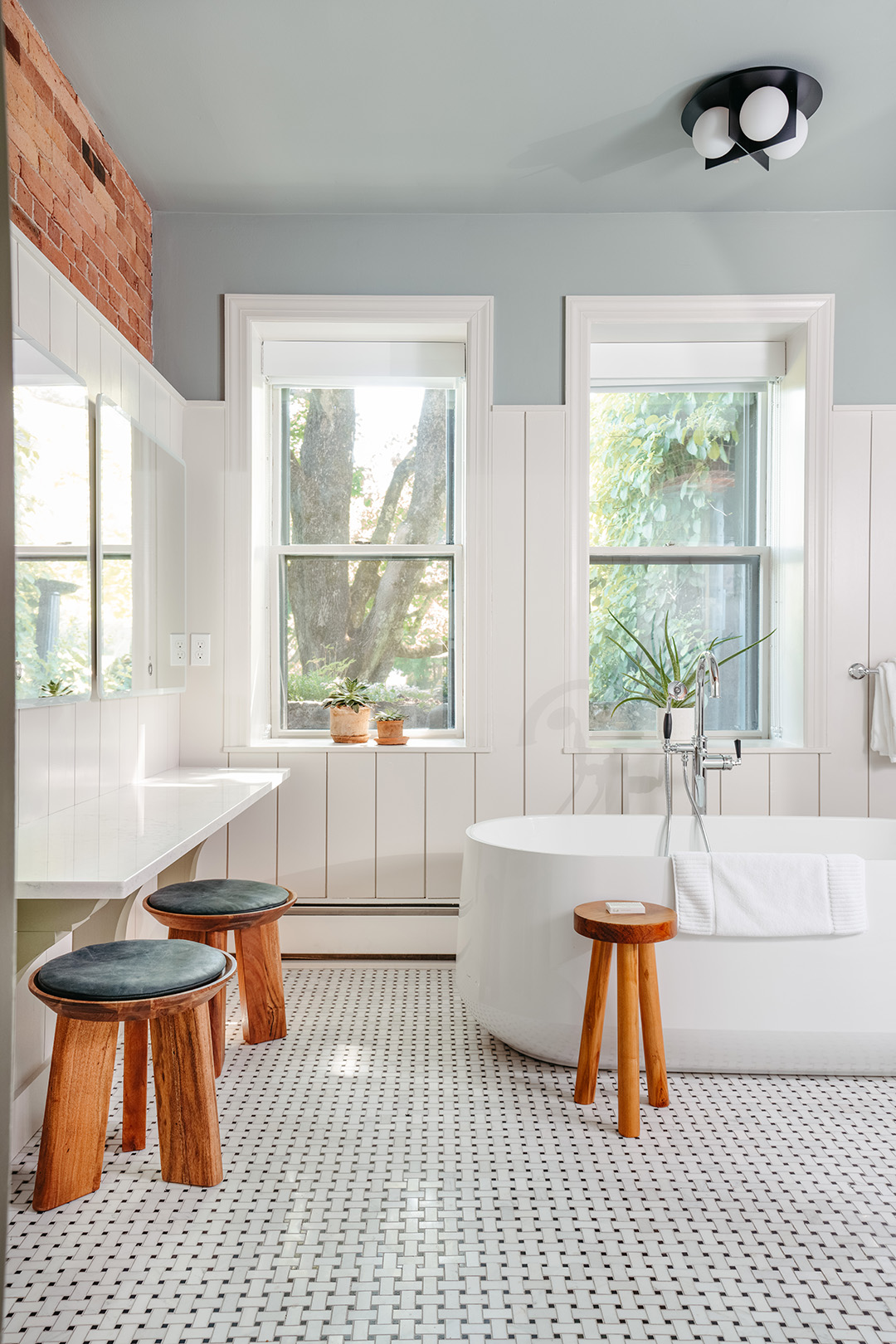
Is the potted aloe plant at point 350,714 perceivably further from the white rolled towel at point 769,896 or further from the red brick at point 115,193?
the red brick at point 115,193

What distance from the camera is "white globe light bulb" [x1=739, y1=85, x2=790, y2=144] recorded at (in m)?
2.48

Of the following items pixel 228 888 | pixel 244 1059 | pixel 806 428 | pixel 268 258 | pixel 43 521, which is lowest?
pixel 244 1059

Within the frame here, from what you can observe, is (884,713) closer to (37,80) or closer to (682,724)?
(682,724)

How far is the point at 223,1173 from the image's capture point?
1.91 m

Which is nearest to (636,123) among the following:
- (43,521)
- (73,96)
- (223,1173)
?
(73,96)

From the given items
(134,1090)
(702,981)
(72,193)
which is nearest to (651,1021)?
(702,981)

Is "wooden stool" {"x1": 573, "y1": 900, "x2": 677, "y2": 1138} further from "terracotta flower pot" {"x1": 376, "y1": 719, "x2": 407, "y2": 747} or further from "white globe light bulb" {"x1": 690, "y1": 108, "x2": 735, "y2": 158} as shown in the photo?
"white globe light bulb" {"x1": 690, "y1": 108, "x2": 735, "y2": 158}

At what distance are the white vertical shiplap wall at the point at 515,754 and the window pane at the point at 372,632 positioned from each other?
0.29 meters

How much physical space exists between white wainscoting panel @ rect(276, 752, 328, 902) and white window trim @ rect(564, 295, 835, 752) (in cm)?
89

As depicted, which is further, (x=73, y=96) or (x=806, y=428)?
(x=806, y=428)

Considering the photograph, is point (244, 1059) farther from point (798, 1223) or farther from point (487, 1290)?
point (798, 1223)

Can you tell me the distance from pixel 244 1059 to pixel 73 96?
263cm

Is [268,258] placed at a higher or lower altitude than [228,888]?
higher

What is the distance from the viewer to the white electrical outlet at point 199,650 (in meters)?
3.27
